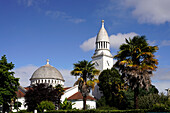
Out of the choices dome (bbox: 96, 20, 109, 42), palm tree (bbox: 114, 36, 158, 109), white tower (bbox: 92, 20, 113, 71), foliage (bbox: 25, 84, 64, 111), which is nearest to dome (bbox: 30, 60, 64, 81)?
white tower (bbox: 92, 20, 113, 71)

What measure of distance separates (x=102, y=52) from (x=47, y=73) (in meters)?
19.2

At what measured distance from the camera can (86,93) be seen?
34031mm

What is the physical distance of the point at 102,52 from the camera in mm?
76188

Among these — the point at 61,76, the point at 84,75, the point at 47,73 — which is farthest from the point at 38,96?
the point at 61,76

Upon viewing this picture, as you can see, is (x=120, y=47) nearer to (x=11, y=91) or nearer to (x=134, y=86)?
(x=134, y=86)

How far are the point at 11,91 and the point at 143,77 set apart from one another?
2562cm

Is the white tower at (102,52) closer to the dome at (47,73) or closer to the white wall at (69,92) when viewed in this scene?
the white wall at (69,92)

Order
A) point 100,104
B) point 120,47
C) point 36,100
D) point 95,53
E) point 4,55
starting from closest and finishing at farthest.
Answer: point 120,47 < point 4,55 < point 36,100 < point 100,104 < point 95,53

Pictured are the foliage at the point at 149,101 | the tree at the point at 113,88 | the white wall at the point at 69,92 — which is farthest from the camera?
the white wall at the point at 69,92

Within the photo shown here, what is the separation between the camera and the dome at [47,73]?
237 feet

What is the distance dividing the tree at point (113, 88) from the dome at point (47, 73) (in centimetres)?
1439

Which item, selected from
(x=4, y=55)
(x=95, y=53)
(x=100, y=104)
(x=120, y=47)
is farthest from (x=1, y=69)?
(x=95, y=53)

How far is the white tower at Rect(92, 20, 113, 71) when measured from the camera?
251 ft

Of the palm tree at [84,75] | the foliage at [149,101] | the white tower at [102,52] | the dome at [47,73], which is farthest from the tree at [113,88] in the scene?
the palm tree at [84,75]
